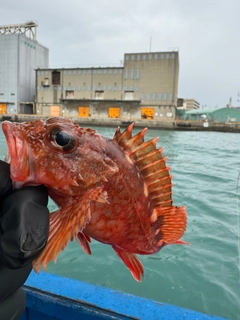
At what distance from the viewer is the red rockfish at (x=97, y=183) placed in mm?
1049

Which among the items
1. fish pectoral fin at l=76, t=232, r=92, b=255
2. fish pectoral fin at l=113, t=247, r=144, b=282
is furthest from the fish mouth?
fish pectoral fin at l=113, t=247, r=144, b=282

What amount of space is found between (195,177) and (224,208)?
9.93 ft

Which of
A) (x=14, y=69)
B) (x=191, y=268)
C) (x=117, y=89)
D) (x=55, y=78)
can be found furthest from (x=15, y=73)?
(x=191, y=268)

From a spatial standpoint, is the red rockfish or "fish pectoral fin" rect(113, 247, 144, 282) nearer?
the red rockfish

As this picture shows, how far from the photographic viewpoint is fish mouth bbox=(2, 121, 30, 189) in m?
0.98

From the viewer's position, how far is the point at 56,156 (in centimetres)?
112

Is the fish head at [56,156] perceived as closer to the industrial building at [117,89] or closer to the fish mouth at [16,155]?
the fish mouth at [16,155]

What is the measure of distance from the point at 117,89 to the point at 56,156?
4728 centimetres

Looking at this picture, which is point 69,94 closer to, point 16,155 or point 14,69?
point 14,69

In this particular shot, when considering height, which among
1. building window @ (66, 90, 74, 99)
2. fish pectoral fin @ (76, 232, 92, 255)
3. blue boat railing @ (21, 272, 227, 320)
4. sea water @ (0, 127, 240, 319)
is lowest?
sea water @ (0, 127, 240, 319)

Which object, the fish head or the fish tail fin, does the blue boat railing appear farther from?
the fish head

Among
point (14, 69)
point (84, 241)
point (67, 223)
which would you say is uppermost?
point (14, 69)

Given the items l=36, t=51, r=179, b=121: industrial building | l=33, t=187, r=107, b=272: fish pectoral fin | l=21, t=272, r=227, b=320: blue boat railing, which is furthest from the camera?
l=36, t=51, r=179, b=121: industrial building

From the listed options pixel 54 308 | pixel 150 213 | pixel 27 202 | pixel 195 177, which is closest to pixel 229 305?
pixel 54 308
